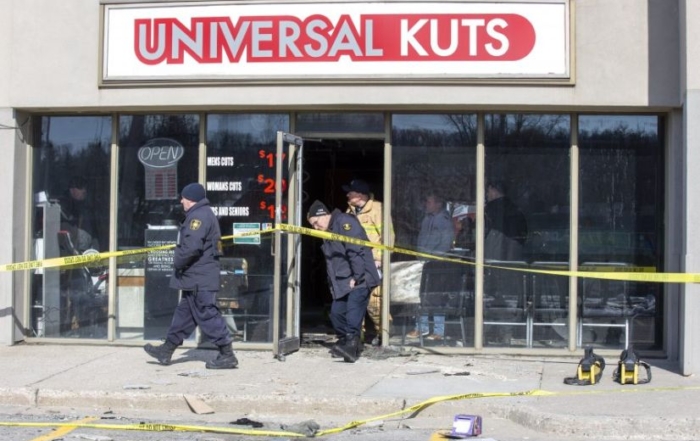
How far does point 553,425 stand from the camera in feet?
25.4

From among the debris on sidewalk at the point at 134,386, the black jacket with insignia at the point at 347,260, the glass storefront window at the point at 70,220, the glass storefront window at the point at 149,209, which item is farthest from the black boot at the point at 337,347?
the glass storefront window at the point at 70,220

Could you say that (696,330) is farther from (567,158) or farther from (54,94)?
(54,94)

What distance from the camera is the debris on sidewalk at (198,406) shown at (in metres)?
8.66

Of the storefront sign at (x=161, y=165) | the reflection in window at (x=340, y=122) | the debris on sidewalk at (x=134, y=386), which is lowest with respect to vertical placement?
the debris on sidewalk at (x=134, y=386)

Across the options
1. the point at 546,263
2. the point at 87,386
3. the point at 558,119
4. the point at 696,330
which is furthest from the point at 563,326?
the point at 87,386

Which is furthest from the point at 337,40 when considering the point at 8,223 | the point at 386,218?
the point at 8,223

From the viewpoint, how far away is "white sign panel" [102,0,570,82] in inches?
420

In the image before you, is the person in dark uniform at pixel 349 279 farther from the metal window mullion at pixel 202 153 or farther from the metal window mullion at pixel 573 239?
the metal window mullion at pixel 573 239

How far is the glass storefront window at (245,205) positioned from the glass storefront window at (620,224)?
364cm

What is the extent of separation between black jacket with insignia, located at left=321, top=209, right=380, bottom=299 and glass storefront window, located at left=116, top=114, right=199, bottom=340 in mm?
2123

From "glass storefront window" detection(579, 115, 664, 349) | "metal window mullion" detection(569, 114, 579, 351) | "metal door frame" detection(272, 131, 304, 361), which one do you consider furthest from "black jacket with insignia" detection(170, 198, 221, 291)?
"glass storefront window" detection(579, 115, 664, 349)

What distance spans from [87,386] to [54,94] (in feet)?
12.9

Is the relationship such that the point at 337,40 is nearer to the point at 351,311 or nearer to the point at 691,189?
the point at 351,311

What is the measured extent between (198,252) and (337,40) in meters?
2.93
